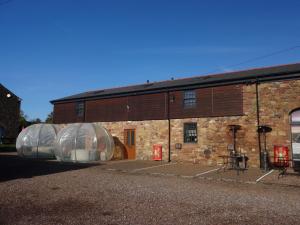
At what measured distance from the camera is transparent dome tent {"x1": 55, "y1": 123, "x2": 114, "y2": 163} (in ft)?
64.4

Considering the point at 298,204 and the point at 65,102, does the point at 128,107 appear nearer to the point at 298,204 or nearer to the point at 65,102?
the point at 65,102

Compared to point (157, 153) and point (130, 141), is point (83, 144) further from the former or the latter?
point (157, 153)

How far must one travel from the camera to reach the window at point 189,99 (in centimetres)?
1939

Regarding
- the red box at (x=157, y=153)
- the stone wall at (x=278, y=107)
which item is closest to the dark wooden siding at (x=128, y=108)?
the red box at (x=157, y=153)

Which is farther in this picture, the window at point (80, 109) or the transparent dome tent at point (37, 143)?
the window at point (80, 109)

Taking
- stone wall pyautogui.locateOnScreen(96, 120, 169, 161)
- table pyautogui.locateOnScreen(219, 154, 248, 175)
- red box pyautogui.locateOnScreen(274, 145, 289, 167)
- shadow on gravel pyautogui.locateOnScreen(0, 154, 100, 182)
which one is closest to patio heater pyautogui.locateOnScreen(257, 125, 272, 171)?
red box pyautogui.locateOnScreen(274, 145, 289, 167)

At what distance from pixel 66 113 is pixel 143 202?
20.7 metres

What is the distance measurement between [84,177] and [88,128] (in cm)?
830

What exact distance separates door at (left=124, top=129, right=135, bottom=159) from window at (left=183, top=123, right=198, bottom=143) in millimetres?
4505

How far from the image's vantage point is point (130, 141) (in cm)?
2214

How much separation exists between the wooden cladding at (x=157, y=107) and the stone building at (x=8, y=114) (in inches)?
402

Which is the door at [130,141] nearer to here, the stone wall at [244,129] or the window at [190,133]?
the stone wall at [244,129]

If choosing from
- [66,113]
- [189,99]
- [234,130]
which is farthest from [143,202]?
[66,113]

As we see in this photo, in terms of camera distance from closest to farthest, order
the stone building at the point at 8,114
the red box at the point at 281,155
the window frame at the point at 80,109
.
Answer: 1. the red box at the point at 281,155
2. the window frame at the point at 80,109
3. the stone building at the point at 8,114
